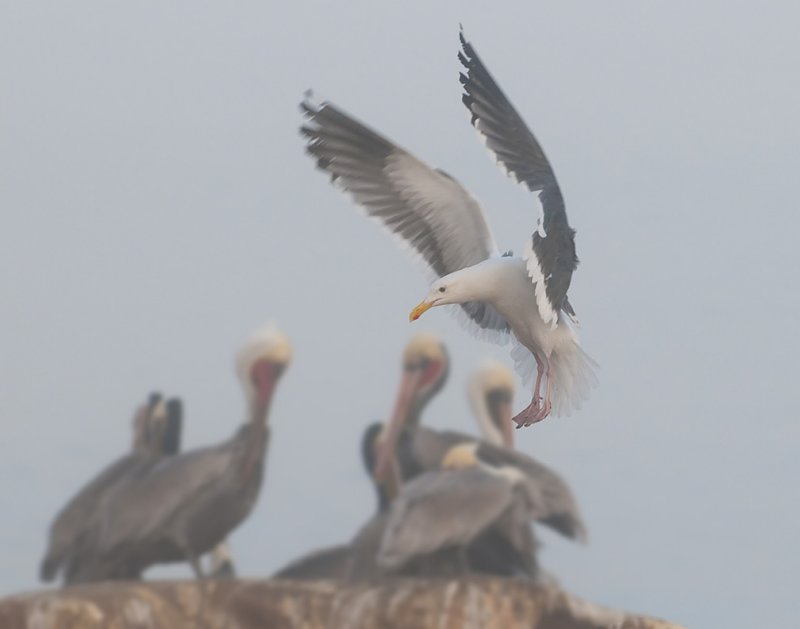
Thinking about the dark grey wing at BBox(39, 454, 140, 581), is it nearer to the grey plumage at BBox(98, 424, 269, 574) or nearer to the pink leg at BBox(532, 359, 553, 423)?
the grey plumage at BBox(98, 424, 269, 574)

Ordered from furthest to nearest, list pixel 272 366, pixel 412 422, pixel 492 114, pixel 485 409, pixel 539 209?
pixel 485 409 → pixel 412 422 → pixel 272 366 → pixel 492 114 → pixel 539 209

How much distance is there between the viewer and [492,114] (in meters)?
9.92

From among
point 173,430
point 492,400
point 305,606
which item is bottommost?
point 305,606

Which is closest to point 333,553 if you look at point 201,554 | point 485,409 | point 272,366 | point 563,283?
point 201,554

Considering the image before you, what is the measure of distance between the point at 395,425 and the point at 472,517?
197 centimetres

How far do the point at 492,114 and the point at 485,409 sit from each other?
4665 millimetres

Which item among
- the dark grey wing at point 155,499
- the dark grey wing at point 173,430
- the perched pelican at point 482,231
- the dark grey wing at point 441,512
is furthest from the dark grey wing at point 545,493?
the dark grey wing at point 173,430

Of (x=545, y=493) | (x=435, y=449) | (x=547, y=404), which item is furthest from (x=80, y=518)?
(x=547, y=404)

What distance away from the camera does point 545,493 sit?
11594 mm

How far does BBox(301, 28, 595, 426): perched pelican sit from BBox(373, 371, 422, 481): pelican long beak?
1450mm

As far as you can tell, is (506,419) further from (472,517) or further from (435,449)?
(472,517)

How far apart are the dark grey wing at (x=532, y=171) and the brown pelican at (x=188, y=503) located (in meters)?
2.29

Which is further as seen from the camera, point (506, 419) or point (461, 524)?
point (506, 419)

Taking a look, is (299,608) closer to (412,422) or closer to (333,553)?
(333,553)
